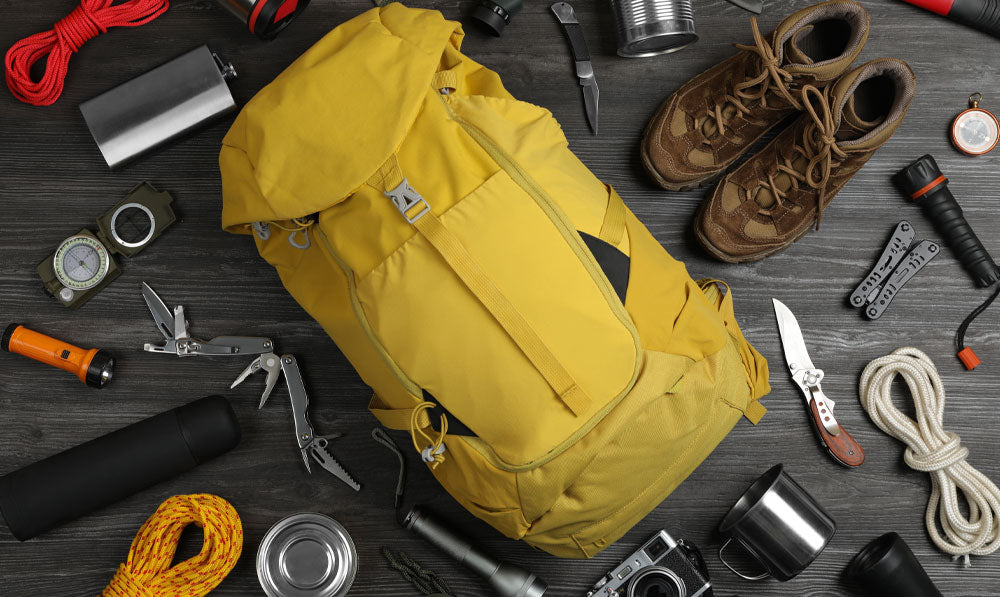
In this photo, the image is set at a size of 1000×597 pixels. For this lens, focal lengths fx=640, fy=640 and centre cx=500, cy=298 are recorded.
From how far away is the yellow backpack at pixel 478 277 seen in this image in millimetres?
1084

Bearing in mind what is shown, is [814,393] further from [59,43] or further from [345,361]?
[59,43]

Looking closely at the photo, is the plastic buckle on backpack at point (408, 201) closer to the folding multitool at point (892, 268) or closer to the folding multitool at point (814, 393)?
the folding multitool at point (814, 393)

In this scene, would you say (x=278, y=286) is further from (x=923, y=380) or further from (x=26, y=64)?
(x=923, y=380)

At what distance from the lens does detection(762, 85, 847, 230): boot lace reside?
1.34 metres

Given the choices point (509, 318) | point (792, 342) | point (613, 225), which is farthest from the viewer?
point (792, 342)

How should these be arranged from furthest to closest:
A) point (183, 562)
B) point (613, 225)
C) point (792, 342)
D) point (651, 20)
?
point (792, 342) < point (651, 20) < point (183, 562) < point (613, 225)

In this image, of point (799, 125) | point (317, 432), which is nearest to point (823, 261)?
point (799, 125)

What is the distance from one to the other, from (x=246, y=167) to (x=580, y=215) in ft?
2.02

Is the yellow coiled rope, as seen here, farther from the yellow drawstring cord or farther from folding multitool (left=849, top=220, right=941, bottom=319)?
folding multitool (left=849, top=220, right=941, bottom=319)

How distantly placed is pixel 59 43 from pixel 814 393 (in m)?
1.87

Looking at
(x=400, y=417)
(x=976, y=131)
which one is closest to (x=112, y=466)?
(x=400, y=417)

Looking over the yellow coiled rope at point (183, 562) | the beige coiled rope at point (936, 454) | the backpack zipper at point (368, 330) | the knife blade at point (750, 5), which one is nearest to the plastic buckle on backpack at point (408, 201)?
the backpack zipper at point (368, 330)

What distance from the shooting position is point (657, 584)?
52.4 inches

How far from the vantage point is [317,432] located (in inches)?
56.7
